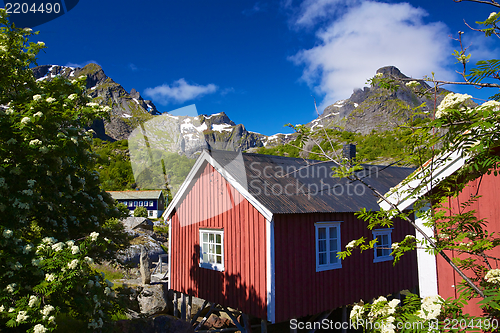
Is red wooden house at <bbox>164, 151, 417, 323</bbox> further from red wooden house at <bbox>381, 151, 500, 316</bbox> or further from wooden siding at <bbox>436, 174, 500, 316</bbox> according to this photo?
wooden siding at <bbox>436, 174, 500, 316</bbox>

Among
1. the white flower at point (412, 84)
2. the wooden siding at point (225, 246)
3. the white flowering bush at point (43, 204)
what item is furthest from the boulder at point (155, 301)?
the white flower at point (412, 84)

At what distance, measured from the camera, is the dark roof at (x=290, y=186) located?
9164 mm

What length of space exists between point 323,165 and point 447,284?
9577 millimetres

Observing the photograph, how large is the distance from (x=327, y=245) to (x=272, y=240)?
220 centimetres

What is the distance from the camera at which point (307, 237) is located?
917 cm

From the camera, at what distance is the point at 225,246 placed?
991 centimetres

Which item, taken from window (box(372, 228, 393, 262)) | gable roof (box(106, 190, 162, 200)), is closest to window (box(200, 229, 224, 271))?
window (box(372, 228, 393, 262))

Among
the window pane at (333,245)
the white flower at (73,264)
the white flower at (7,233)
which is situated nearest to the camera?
the white flower at (73,264)

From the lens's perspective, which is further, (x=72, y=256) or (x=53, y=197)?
(x=53, y=197)

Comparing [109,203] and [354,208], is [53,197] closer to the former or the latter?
[109,203]

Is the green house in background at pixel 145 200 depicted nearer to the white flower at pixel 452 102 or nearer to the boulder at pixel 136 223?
the boulder at pixel 136 223

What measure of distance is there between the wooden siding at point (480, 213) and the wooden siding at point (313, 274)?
4.45 meters

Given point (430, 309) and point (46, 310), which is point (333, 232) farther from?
point (46, 310)

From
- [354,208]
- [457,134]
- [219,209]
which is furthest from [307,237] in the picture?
[457,134]
